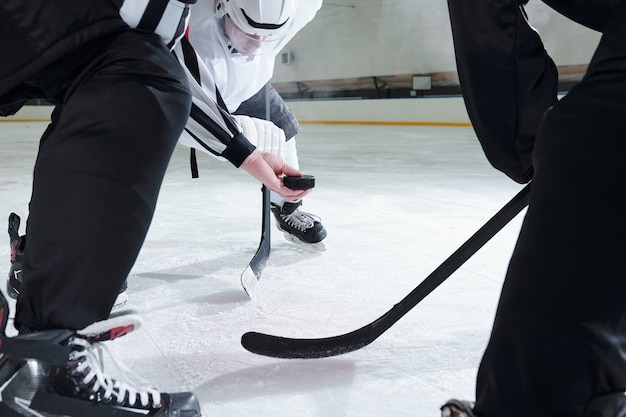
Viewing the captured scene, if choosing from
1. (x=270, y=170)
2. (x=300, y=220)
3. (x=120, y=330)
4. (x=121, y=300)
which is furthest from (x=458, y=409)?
(x=300, y=220)

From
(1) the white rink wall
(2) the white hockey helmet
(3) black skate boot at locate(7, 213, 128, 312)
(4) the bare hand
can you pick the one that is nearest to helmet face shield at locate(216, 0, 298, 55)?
(2) the white hockey helmet

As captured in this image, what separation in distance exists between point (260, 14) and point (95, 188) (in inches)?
34.6

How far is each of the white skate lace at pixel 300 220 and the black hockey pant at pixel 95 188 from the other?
3.57 feet

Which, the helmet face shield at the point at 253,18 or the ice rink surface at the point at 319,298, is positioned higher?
the helmet face shield at the point at 253,18

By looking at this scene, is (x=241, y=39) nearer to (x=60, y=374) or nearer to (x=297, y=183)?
(x=297, y=183)

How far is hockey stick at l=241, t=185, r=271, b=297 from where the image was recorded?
1.24 meters

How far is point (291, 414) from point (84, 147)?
1.35 ft

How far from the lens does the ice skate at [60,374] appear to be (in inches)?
21.4

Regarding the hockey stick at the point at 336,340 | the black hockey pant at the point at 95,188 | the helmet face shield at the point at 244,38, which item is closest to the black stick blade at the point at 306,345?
the hockey stick at the point at 336,340

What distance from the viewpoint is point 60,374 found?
23.1 inches

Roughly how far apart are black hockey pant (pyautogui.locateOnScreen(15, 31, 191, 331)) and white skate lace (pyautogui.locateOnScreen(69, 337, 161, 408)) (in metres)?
0.04

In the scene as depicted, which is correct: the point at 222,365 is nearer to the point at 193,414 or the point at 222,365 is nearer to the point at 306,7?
the point at 193,414

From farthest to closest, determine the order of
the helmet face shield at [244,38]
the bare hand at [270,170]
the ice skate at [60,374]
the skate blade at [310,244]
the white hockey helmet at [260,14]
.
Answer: the skate blade at [310,244]
the helmet face shield at [244,38]
the white hockey helmet at [260,14]
the bare hand at [270,170]
the ice skate at [60,374]

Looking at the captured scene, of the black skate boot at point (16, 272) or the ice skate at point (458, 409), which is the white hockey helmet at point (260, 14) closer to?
the black skate boot at point (16, 272)
